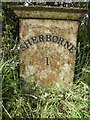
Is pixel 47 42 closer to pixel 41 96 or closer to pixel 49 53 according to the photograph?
pixel 49 53

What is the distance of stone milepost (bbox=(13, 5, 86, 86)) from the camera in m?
3.40

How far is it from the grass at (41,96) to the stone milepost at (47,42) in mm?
95

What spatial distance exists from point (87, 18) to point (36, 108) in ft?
4.83

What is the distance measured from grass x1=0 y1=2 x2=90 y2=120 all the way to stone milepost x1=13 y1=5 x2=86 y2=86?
9 cm

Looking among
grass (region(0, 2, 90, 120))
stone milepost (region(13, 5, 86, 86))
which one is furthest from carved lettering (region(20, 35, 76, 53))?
grass (region(0, 2, 90, 120))

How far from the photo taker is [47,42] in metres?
3.48

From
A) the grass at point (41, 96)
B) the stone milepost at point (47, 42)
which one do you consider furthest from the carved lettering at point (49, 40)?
the grass at point (41, 96)

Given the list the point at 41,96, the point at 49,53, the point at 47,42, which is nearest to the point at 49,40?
the point at 47,42

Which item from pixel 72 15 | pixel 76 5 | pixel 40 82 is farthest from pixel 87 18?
pixel 40 82

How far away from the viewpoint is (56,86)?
3496mm

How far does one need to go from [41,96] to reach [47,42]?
558mm

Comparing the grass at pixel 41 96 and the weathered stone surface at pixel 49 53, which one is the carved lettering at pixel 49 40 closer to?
the weathered stone surface at pixel 49 53

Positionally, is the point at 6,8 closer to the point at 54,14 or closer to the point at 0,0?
the point at 0,0

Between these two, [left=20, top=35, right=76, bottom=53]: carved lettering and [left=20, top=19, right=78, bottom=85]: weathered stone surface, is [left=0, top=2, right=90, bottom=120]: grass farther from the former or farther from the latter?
[left=20, top=35, right=76, bottom=53]: carved lettering
